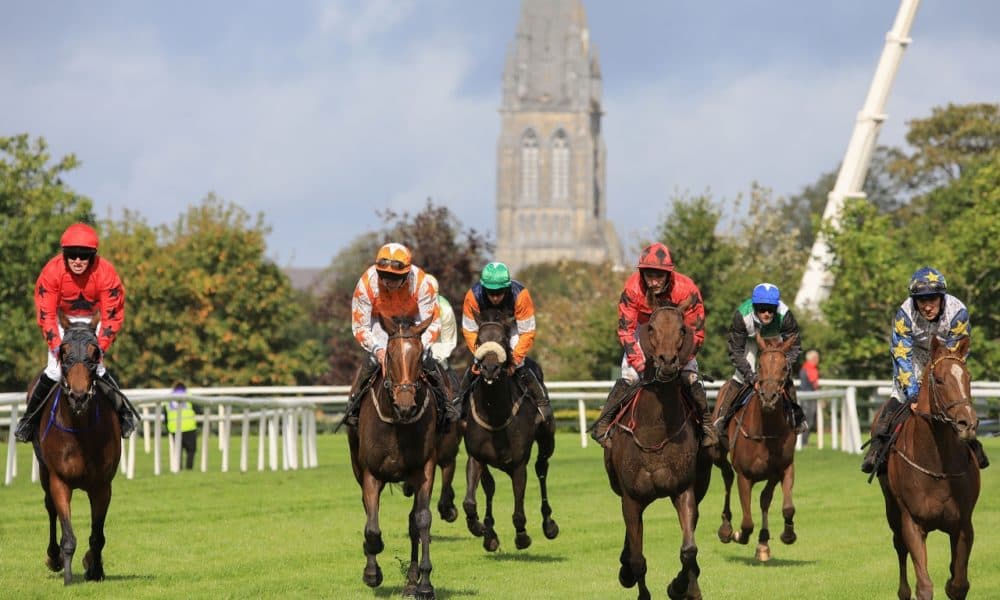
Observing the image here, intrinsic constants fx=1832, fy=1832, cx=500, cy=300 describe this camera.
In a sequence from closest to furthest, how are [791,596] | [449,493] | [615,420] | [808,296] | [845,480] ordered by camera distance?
1. [615,420]
2. [791,596]
3. [449,493]
4. [845,480]
5. [808,296]

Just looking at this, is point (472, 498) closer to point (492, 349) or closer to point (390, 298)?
point (492, 349)

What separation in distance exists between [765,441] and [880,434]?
4.31m

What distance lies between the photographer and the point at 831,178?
105 meters

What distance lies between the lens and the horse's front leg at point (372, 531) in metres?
12.6

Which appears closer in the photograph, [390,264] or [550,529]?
[390,264]

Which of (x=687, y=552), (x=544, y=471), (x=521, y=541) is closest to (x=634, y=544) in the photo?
(x=687, y=552)

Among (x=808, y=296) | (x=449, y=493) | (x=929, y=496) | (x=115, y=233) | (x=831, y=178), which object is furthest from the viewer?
→ (x=831, y=178)

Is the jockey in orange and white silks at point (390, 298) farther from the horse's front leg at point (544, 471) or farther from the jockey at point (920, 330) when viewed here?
the horse's front leg at point (544, 471)

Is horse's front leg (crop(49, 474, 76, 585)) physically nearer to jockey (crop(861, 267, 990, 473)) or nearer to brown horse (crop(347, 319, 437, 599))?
brown horse (crop(347, 319, 437, 599))

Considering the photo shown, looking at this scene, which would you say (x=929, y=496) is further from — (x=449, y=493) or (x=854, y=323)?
(x=854, y=323)

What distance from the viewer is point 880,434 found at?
12070 mm

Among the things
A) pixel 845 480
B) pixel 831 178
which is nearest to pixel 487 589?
pixel 845 480

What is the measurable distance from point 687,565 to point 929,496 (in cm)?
161

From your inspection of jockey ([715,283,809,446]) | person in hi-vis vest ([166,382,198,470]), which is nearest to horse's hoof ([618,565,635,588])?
jockey ([715,283,809,446])
